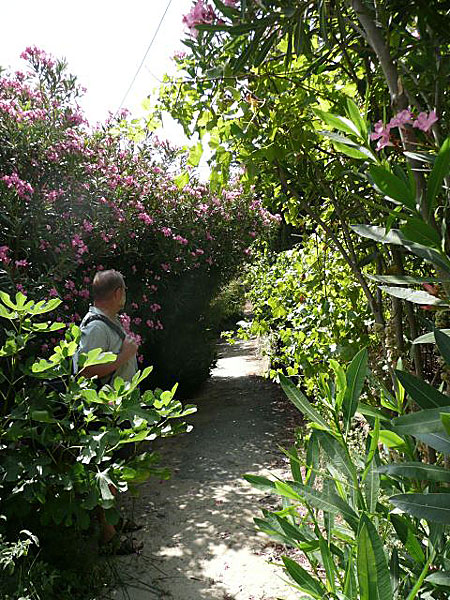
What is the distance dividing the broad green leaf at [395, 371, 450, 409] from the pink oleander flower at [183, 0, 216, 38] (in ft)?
4.14

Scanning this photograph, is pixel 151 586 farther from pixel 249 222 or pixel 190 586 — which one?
pixel 249 222

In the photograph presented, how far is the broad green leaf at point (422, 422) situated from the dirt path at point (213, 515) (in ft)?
2.35

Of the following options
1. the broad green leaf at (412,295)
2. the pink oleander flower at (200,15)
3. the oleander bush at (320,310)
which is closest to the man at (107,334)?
the oleander bush at (320,310)

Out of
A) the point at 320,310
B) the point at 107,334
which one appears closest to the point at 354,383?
the point at 107,334

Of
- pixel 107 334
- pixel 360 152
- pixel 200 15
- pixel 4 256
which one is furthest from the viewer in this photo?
pixel 4 256

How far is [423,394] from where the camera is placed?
1014mm

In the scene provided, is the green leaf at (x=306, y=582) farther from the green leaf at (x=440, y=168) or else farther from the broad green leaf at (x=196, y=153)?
the broad green leaf at (x=196, y=153)

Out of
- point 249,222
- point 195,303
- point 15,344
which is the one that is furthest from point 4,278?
point 249,222

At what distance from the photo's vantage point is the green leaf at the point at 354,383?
1211 millimetres

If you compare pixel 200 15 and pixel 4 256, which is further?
pixel 4 256

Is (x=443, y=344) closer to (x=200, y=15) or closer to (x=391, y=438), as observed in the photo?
(x=391, y=438)

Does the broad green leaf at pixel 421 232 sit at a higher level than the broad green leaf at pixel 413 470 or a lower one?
higher

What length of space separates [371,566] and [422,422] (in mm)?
251

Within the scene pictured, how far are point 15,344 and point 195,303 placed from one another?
4.75 meters
